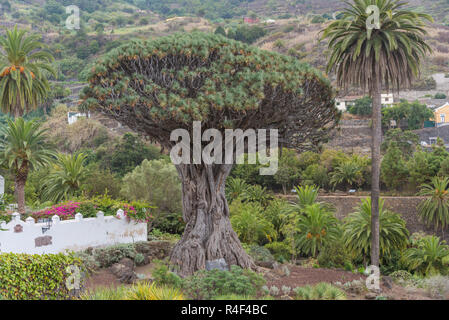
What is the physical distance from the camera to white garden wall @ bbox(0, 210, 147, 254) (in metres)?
19.2

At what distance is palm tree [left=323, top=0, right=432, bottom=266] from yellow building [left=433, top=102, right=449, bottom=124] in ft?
142

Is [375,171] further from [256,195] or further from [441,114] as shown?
[441,114]

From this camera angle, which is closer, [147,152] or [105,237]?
[105,237]

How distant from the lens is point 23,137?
25406 mm

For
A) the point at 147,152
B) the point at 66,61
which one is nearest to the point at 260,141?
the point at 147,152

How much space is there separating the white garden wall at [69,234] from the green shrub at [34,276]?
5.65 metres

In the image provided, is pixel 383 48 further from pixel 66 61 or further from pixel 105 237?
pixel 66 61

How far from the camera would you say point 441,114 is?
205ft

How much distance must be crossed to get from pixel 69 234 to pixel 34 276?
292 inches

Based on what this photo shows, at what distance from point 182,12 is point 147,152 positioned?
113 metres

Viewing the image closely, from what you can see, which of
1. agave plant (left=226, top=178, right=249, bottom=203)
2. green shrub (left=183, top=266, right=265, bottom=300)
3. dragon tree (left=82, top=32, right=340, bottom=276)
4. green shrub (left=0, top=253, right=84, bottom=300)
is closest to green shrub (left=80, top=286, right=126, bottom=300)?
green shrub (left=0, top=253, right=84, bottom=300)

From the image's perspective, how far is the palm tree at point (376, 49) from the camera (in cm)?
2131

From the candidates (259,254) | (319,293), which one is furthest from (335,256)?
(319,293)
